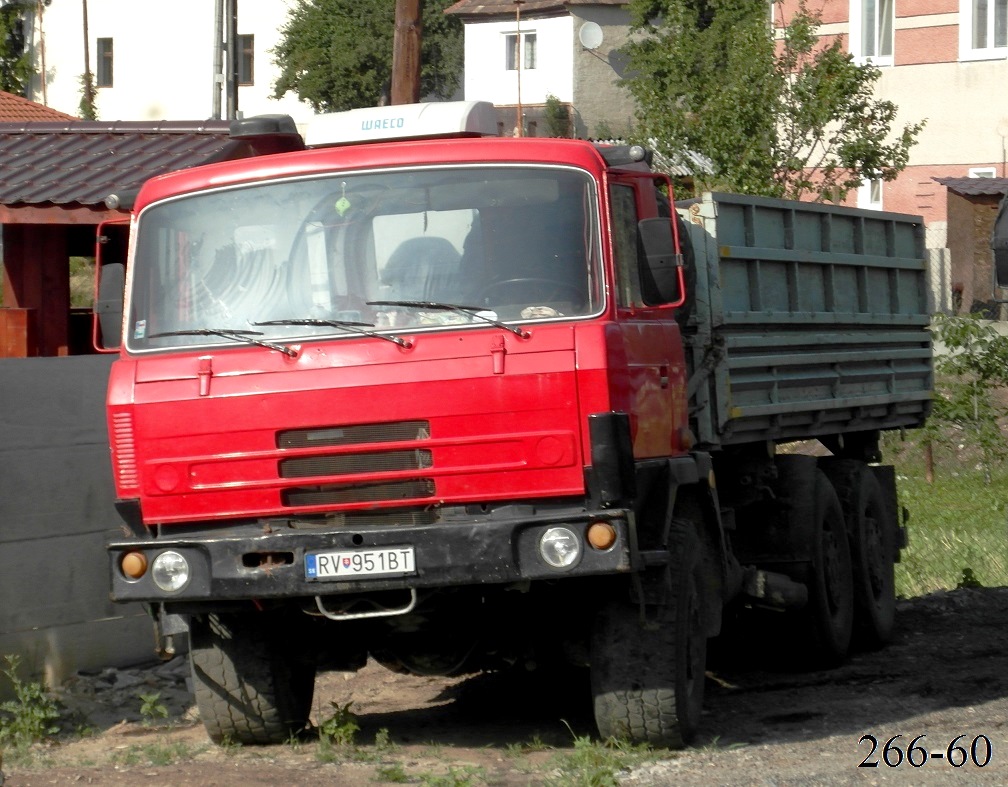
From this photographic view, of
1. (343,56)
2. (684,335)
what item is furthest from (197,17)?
(684,335)

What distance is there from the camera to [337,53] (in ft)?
191

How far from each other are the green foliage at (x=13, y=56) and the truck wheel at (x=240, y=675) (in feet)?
185

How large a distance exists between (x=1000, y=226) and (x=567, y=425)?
24.0ft

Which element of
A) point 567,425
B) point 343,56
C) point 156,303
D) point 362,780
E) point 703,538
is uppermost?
point 343,56

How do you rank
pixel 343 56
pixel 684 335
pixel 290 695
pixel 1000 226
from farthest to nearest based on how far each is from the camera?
pixel 343 56, pixel 1000 226, pixel 684 335, pixel 290 695

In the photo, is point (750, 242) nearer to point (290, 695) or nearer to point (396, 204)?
point (396, 204)

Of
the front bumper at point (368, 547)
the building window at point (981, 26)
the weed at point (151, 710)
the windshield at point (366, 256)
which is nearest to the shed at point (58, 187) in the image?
the weed at point (151, 710)

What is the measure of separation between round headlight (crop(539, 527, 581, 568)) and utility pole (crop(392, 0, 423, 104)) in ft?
32.3

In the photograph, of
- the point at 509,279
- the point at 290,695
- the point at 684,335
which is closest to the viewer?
the point at 509,279

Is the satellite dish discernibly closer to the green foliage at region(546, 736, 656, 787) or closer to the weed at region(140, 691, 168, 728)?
the weed at region(140, 691, 168, 728)

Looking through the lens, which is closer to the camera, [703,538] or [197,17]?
[703,538]

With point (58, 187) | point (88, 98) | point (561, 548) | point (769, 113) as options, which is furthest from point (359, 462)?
point (88, 98)

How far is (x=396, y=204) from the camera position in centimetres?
682

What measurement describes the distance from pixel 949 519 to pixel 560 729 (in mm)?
9507
